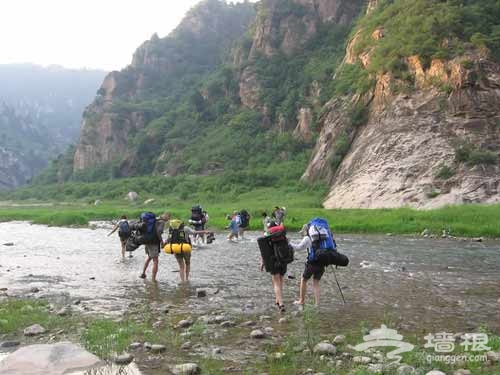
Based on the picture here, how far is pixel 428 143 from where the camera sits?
1732 inches

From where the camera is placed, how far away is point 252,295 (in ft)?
43.1

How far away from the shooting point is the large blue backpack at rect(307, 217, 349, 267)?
11.3 metres

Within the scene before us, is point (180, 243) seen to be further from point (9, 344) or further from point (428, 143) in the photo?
point (428, 143)

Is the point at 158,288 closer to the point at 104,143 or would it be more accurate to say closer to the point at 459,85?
the point at 459,85

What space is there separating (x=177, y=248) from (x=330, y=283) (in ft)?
15.6

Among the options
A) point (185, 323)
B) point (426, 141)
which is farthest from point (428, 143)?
point (185, 323)

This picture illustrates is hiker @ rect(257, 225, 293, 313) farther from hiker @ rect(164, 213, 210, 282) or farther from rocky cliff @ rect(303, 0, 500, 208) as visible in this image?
rocky cliff @ rect(303, 0, 500, 208)

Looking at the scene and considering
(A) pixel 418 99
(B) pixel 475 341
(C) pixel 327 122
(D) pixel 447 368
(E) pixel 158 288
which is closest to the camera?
(D) pixel 447 368

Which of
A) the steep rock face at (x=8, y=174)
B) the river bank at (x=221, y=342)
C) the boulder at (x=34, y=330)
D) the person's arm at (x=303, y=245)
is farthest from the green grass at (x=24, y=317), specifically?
the steep rock face at (x=8, y=174)

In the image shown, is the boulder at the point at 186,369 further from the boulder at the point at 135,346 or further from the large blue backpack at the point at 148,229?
the large blue backpack at the point at 148,229

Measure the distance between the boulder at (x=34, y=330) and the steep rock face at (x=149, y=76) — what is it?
339 feet

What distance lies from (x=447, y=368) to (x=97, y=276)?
42.3ft

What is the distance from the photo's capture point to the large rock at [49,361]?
6.94 metres

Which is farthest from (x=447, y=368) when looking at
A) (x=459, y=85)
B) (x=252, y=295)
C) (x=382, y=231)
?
(x=459, y=85)
